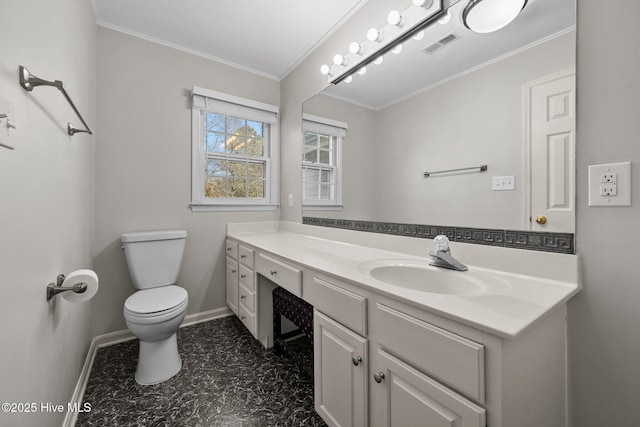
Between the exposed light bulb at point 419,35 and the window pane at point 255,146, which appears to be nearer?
the exposed light bulb at point 419,35

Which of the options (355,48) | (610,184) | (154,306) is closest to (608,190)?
(610,184)

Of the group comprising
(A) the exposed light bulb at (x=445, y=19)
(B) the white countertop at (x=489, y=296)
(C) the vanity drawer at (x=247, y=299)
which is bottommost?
(C) the vanity drawer at (x=247, y=299)

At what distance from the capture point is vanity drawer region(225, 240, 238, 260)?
2207mm

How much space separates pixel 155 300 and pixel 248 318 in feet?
2.14

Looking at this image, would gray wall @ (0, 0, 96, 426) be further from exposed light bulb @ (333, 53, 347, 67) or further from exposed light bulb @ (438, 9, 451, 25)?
exposed light bulb @ (438, 9, 451, 25)

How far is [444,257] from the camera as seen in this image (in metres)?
1.12

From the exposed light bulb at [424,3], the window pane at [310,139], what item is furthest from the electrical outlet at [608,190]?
the window pane at [310,139]

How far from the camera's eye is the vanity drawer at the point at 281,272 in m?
1.33

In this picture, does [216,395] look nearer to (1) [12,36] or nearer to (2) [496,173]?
(1) [12,36]

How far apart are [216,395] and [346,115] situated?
200cm

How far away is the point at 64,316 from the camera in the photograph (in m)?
1.18

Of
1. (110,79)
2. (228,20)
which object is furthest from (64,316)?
(228,20)

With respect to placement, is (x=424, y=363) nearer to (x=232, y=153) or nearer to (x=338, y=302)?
(x=338, y=302)

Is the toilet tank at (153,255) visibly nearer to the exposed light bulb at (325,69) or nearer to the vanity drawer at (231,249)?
the vanity drawer at (231,249)
